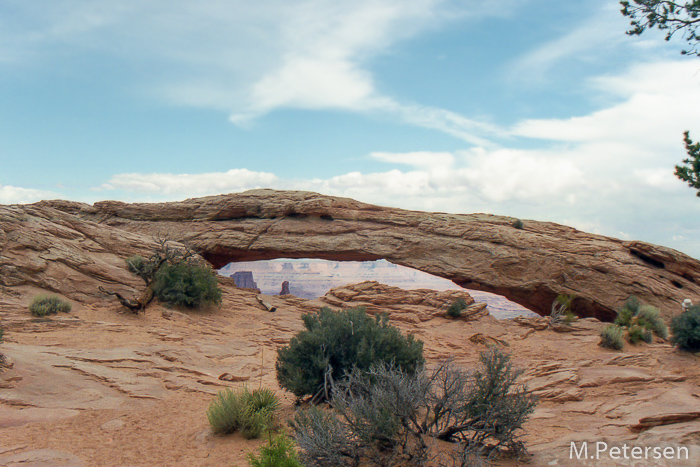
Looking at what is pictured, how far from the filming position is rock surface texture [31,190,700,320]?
63.1 ft

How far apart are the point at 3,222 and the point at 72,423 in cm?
1305

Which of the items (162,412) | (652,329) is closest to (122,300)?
(162,412)

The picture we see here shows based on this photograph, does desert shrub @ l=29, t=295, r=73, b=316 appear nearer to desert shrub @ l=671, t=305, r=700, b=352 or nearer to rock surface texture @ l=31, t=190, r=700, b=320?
rock surface texture @ l=31, t=190, r=700, b=320

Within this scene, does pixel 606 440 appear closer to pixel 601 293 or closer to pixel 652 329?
pixel 652 329

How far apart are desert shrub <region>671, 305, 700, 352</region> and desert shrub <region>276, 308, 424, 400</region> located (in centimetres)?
829

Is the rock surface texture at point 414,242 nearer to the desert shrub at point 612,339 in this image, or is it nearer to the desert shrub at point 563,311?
the desert shrub at point 563,311

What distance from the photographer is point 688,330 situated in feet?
36.1

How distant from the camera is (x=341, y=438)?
4613 mm

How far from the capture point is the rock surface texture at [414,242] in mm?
19219

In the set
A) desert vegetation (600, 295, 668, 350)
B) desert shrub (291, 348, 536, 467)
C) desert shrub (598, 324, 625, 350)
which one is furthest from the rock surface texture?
desert shrub (291, 348, 536, 467)

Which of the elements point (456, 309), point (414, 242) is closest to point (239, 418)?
point (456, 309)

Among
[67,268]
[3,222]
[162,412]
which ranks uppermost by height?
[3,222]

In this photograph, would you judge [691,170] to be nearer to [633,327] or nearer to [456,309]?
[633,327]

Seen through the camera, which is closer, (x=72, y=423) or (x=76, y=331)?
(x=72, y=423)
